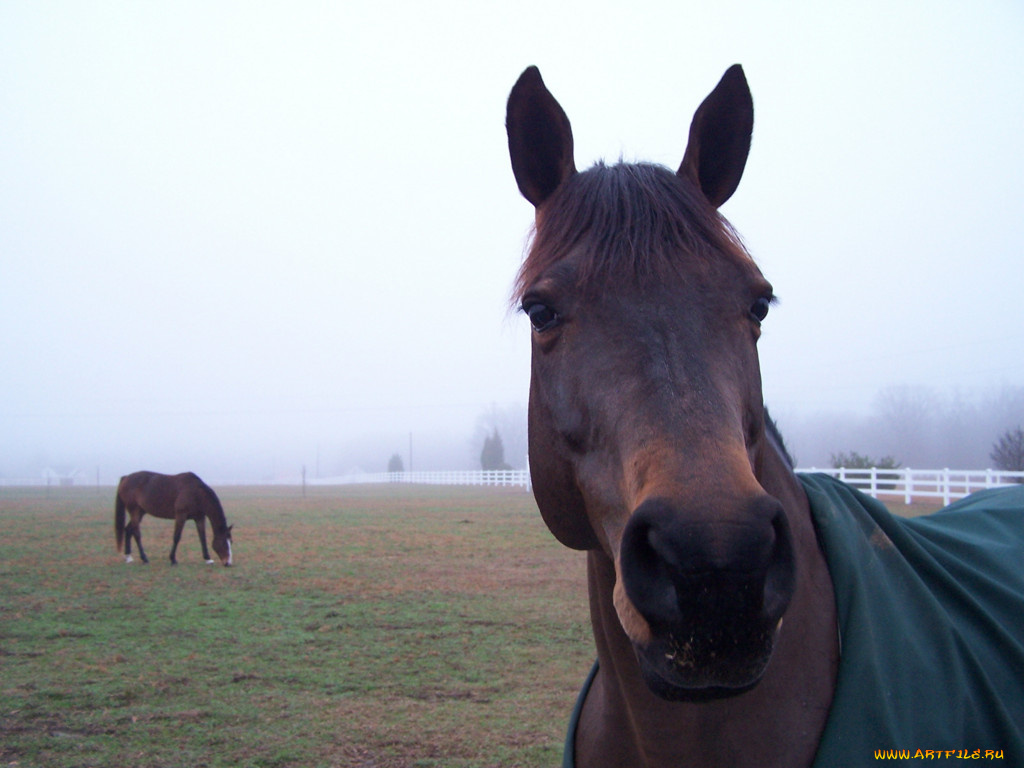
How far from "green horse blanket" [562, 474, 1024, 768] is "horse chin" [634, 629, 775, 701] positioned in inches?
21.5

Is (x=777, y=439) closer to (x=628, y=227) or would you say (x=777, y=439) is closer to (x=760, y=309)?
(x=760, y=309)

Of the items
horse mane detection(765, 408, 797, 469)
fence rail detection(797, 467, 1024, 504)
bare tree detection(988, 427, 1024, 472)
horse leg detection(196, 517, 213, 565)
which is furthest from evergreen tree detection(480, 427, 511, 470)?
horse mane detection(765, 408, 797, 469)

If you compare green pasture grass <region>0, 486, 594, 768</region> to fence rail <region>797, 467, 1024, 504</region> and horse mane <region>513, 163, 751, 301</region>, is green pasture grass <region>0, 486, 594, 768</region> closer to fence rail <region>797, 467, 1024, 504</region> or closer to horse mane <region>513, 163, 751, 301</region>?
horse mane <region>513, 163, 751, 301</region>

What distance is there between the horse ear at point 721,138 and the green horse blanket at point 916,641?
1.02 m

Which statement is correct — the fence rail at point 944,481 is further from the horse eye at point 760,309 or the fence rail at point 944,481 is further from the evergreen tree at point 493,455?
the evergreen tree at point 493,455

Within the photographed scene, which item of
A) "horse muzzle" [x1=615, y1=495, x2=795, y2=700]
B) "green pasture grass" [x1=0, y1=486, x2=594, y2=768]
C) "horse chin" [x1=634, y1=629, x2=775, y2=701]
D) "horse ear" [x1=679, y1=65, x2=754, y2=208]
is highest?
"horse ear" [x1=679, y1=65, x2=754, y2=208]

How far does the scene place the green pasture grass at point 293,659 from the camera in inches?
170

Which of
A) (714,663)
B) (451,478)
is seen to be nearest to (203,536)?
(714,663)

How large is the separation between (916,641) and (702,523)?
3.24 feet

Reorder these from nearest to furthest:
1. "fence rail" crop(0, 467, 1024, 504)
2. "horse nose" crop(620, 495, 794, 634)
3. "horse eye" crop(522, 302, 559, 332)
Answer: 1. "horse nose" crop(620, 495, 794, 634)
2. "horse eye" crop(522, 302, 559, 332)
3. "fence rail" crop(0, 467, 1024, 504)

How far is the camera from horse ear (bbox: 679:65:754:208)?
212 centimetres

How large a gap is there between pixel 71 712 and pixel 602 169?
5.26 metres

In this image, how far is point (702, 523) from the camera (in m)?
1.22

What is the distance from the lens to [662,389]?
60.2 inches
